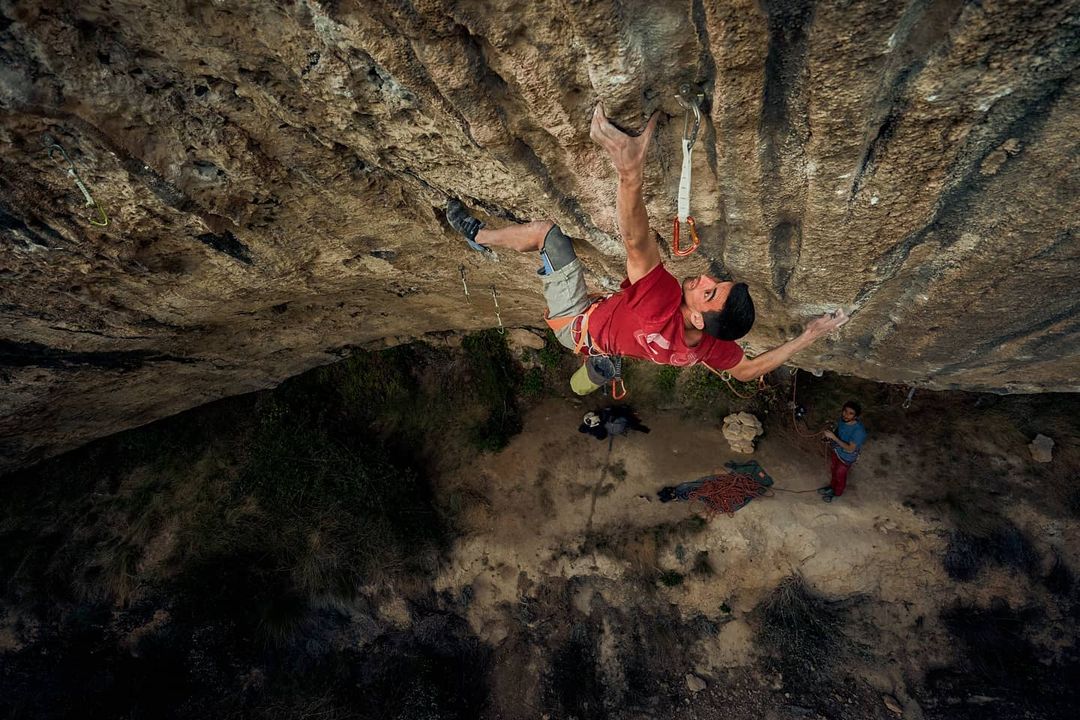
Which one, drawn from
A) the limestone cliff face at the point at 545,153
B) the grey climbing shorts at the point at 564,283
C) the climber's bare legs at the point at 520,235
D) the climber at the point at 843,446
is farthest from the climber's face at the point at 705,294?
the climber at the point at 843,446

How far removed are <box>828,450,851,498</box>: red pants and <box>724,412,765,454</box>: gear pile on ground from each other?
922mm

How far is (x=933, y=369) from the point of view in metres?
3.94

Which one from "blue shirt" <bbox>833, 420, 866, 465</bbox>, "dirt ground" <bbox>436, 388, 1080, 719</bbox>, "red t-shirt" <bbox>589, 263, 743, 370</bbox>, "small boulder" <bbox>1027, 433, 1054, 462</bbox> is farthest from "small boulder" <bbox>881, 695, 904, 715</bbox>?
"red t-shirt" <bbox>589, 263, 743, 370</bbox>

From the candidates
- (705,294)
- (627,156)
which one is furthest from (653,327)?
(627,156)

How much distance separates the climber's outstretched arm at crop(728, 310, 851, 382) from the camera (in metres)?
2.83

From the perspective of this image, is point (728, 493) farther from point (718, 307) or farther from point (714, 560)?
point (718, 307)

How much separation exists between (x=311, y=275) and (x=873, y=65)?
144 inches

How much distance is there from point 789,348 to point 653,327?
873 mm

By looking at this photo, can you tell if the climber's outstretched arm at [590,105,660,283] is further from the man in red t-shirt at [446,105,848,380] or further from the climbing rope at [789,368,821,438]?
the climbing rope at [789,368,821,438]

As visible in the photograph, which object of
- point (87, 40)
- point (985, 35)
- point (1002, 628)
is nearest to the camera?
point (985, 35)

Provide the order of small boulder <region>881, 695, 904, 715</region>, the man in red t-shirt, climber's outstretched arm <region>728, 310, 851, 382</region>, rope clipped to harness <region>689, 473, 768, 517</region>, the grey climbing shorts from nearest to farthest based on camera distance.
→ the man in red t-shirt → climber's outstretched arm <region>728, 310, 851, 382</region> → the grey climbing shorts → small boulder <region>881, 695, 904, 715</region> → rope clipped to harness <region>689, 473, 768, 517</region>

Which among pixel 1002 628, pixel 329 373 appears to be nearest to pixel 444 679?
pixel 329 373

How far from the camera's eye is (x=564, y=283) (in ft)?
10.2

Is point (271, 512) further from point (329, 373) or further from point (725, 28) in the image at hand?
point (725, 28)
